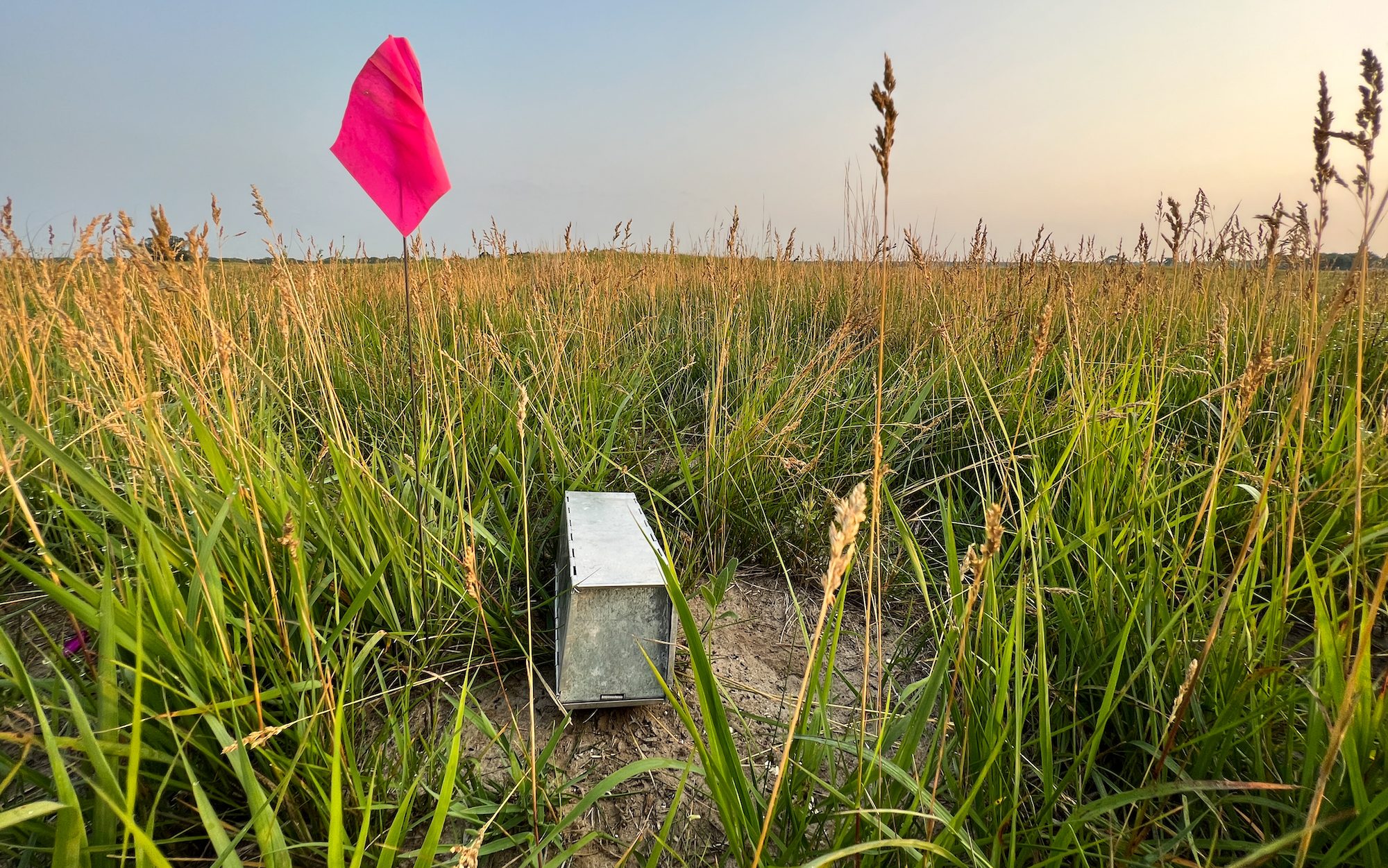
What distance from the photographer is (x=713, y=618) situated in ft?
4.93

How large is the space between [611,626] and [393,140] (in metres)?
1.04

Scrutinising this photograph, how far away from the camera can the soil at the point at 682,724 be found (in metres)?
1.16

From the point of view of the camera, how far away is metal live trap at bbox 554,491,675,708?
130cm

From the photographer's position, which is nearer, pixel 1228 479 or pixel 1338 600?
pixel 1338 600

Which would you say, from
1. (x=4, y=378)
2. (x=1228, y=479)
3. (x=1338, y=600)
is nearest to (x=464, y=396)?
(x=4, y=378)

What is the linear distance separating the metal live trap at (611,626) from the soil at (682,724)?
0.23ft

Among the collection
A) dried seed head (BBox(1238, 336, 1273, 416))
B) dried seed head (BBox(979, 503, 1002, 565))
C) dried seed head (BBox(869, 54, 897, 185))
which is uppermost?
dried seed head (BBox(869, 54, 897, 185))

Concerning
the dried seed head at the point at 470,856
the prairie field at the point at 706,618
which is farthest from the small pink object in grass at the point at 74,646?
the dried seed head at the point at 470,856

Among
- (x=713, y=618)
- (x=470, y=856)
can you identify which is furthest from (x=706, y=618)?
(x=470, y=856)

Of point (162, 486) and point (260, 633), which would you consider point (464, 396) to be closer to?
point (162, 486)

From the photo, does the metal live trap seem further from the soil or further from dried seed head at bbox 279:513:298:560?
dried seed head at bbox 279:513:298:560

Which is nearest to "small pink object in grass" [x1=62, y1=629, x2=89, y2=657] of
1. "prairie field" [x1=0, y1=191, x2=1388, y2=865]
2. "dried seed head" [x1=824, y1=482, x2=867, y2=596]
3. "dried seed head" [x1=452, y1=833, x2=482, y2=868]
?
"prairie field" [x1=0, y1=191, x2=1388, y2=865]

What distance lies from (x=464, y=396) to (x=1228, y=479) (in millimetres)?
2228

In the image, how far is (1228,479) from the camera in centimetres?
172
